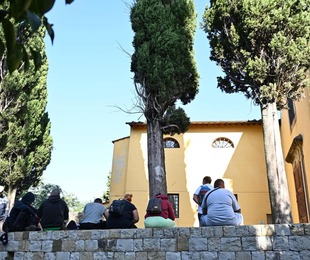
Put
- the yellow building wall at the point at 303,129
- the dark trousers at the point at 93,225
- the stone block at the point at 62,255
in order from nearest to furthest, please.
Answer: the stone block at the point at 62,255
the dark trousers at the point at 93,225
the yellow building wall at the point at 303,129

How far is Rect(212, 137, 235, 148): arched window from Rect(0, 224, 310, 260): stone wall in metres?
13.0

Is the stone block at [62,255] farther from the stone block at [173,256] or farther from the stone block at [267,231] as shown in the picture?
the stone block at [267,231]

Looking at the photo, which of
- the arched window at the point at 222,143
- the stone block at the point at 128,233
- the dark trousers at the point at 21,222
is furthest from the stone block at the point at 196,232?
the arched window at the point at 222,143

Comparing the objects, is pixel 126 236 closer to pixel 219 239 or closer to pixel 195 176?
pixel 219 239

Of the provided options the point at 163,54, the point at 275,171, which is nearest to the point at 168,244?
the point at 275,171

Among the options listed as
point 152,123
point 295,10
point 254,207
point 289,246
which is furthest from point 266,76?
point 254,207

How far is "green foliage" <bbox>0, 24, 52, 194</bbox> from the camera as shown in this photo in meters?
14.5

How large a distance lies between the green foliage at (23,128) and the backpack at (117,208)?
8395 millimetres

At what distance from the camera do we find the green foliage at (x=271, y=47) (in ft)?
37.0

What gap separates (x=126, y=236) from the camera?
6.82 meters

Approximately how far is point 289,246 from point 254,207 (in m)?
12.3

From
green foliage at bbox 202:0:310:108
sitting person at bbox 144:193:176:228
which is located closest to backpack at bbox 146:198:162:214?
sitting person at bbox 144:193:176:228

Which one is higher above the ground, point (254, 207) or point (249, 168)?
point (249, 168)

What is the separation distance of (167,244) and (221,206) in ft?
3.86
